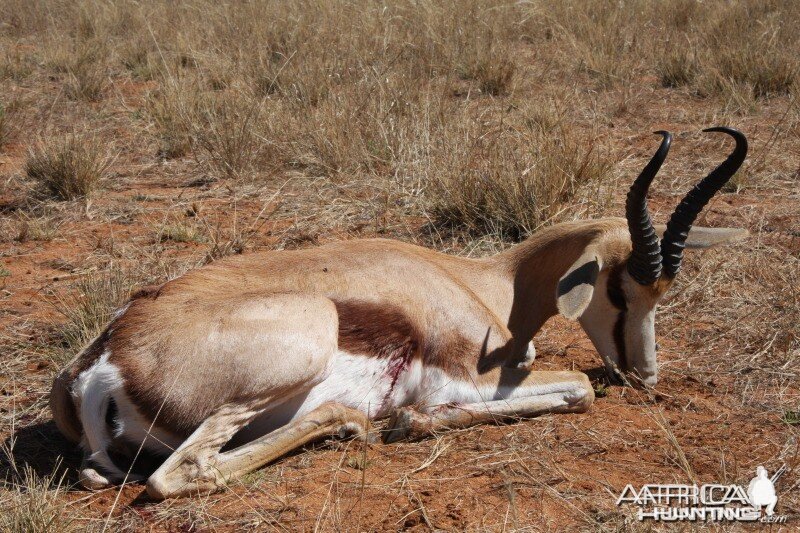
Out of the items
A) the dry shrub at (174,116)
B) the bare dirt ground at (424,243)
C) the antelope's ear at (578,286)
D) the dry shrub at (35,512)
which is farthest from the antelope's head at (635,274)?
the dry shrub at (174,116)

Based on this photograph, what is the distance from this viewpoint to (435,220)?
7.87 metres

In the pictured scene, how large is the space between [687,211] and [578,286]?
77cm

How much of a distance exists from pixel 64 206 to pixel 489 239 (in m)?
3.85

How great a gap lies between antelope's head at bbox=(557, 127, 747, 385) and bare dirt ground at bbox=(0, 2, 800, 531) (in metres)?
0.26

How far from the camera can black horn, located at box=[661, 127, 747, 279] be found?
16.2 feet

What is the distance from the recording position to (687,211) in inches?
199

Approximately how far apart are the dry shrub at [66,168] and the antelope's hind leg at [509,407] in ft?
16.2

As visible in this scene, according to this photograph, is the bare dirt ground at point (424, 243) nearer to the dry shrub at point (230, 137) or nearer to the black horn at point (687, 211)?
the dry shrub at point (230, 137)

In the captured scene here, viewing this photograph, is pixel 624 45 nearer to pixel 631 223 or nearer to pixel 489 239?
pixel 489 239

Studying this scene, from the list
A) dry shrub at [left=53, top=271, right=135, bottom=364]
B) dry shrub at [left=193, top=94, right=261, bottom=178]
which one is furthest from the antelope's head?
dry shrub at [left=193, top=94, right=261, bottom=178]

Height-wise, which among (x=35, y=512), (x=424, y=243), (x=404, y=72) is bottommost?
(x=424, y=243)

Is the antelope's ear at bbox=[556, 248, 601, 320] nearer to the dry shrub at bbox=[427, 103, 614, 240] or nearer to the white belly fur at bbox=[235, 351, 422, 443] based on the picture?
the white belly fur at bbox=[235, 351, 422, 443]

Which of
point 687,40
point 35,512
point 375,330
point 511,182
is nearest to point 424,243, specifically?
point 511,182

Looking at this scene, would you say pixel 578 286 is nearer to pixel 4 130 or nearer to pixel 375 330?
pixel 375 330
